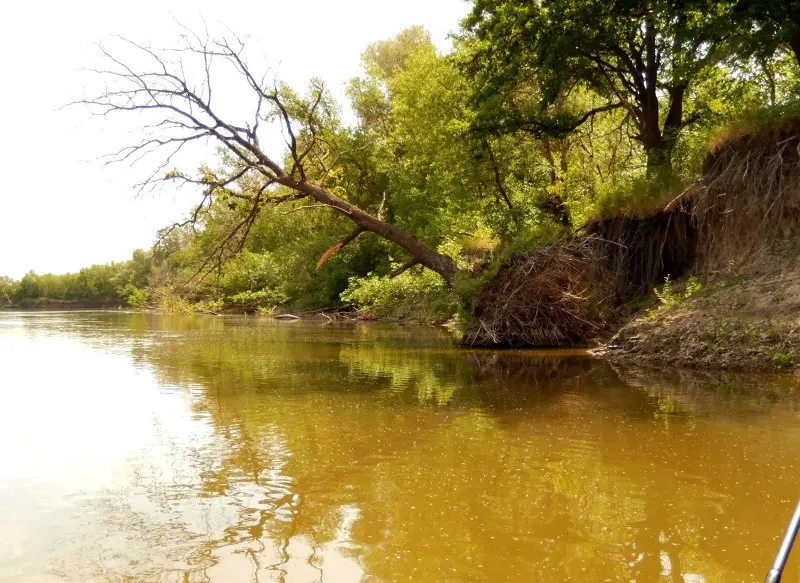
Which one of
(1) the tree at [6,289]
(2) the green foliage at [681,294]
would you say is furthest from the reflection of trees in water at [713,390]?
(1) the tree at [6,289]

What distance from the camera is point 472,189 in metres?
23.7

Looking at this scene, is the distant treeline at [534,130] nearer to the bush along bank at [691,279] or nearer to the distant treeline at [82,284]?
the bush along bank at [691,279]

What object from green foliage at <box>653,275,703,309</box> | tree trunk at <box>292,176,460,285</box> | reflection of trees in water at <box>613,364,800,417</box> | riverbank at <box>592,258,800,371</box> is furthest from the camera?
tree trunk at <box>292,176,460,285</box>

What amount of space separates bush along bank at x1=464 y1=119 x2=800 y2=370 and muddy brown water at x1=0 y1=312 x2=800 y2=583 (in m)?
1.55

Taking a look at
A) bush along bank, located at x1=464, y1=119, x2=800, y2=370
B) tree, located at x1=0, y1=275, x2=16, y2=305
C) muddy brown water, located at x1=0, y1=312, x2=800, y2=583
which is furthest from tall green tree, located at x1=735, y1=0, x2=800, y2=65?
tree, located at x1=0, y1=275, x2=16, y2=305

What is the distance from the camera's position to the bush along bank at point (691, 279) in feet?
34.6

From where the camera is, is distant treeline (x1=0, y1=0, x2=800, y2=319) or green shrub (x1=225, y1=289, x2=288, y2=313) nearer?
distant treeline (x1=0, y1=0, x2=800, y2=319)

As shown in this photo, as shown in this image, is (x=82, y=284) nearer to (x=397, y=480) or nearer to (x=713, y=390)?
(x=713, y=390)

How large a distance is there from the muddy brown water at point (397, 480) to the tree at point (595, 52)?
815 cm

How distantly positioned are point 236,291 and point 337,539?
4418 centimetres

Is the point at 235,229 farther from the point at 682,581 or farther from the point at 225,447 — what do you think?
the point at 682,581

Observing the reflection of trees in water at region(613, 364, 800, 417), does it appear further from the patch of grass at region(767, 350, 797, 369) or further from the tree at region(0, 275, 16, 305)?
the tree at region(0, 275, 16, 305)

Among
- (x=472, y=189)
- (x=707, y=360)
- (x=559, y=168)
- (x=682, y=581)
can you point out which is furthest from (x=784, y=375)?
(x=472, y=189)

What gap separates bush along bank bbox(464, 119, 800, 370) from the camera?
10.6 metres
